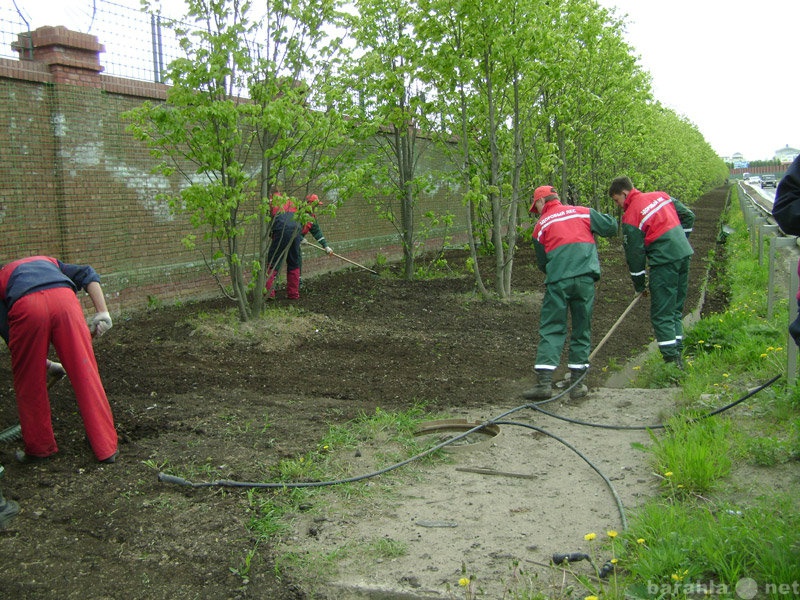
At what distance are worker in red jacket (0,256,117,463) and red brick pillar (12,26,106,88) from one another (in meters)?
4.61

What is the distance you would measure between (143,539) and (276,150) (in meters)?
5.03

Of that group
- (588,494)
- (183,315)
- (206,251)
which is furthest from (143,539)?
(206,251)

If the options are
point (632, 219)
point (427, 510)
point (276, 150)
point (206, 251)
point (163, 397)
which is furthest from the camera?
point (206, 251)

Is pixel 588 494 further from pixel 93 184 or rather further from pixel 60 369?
pixel 93 184

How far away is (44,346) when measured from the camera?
14.3 feet

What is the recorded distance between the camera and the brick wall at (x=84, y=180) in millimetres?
7785

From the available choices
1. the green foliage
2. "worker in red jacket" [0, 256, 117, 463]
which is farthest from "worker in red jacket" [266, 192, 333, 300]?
the green foliage

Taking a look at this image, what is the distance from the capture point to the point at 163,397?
591 centimetres

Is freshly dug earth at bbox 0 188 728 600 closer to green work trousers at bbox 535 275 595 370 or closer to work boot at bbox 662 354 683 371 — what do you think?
green work trousers at bbox 535 275 595 370

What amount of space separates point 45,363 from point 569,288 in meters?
3.97

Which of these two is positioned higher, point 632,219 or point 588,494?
point 632,219

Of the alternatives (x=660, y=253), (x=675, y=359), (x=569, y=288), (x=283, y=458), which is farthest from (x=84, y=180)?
(x=675, y=359)

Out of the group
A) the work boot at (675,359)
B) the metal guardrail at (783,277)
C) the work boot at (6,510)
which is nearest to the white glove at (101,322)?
the work boot at (6,510)

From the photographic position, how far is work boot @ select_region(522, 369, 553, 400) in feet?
19.6
